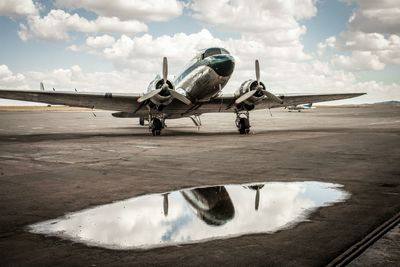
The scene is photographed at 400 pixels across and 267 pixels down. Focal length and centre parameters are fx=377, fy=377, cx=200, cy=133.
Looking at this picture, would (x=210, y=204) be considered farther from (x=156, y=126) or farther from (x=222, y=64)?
(x=156, y=126)

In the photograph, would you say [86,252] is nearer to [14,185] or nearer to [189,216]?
[189,216]

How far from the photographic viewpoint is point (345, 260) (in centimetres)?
366

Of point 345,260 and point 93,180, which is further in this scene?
point 93,180

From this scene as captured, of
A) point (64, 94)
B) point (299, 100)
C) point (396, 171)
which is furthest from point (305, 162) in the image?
point (299, 100)

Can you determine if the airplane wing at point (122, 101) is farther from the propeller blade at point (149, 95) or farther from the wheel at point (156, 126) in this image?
the propeller blade at point (149, 95)

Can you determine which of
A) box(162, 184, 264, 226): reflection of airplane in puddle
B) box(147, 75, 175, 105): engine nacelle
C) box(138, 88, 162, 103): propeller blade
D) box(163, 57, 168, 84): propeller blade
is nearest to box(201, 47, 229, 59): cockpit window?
box(163, 57, 168, 84): propeller blade

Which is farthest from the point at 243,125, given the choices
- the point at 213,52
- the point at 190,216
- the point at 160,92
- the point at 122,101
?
the point at 190,216

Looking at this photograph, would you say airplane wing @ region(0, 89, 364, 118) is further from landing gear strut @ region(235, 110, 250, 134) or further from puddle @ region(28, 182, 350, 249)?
puddle @ region(28, 182, 350, 249)

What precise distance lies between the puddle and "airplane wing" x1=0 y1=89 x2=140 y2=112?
650 inches

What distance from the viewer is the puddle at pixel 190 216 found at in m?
4.59

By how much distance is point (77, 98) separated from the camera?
907 inches

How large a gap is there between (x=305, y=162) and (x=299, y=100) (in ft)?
60.6

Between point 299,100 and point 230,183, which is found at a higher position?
point 299,100

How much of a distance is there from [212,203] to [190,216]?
820 mm
